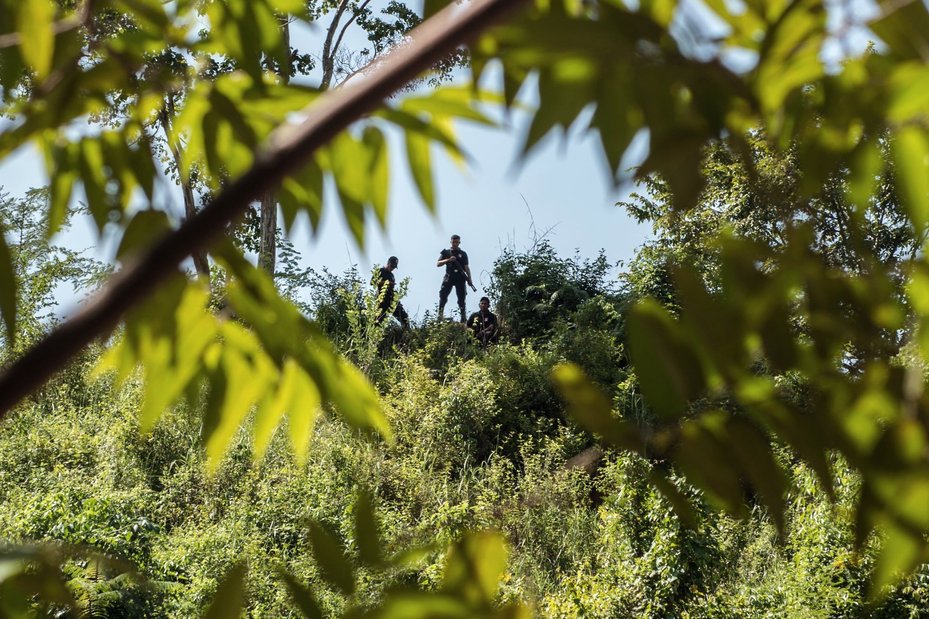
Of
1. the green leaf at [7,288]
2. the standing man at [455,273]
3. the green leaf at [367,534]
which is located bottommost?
the green leaf at [367,534]

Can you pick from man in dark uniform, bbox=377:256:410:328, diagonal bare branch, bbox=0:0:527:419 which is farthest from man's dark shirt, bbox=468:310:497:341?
diagonal bare branch, bbox=0:0:527:419

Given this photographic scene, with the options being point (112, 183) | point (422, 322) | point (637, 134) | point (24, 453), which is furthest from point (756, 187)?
point (422, 322)

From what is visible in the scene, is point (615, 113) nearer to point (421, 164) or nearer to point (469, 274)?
point (421, 164)

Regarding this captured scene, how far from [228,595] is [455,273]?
10.3 meters

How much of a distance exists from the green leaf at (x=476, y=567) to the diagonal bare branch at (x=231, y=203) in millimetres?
202

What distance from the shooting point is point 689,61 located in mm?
412

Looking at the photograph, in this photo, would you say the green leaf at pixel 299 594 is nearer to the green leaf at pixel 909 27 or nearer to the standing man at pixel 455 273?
the green leaf at pixel 909 27

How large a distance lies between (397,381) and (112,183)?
7530 millimetres

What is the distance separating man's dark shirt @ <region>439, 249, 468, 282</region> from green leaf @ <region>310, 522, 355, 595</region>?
33.6 ft

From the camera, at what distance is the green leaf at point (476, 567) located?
0.39 m

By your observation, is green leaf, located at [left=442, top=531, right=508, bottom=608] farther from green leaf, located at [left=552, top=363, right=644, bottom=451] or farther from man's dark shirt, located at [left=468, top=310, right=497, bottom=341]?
man's dark shirt, located at [left=468, top=310, right=497, bottom=341]

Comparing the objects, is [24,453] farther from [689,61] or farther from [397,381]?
[689,61]

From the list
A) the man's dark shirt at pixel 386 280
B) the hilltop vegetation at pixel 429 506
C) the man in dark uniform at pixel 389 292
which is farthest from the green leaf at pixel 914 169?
the man's dark shirt at pixel 386 280

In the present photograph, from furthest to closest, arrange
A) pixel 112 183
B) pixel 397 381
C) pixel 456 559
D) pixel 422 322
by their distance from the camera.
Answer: pixel 422 322 → pixel 397 381 → pixel 112 183 → pixel 456 559
